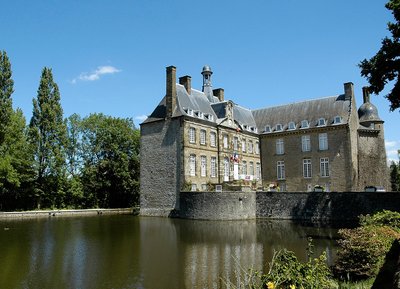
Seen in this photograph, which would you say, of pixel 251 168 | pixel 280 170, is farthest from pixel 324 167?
pixel 251 168

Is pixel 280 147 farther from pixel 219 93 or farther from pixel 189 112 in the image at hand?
pixel 189 112

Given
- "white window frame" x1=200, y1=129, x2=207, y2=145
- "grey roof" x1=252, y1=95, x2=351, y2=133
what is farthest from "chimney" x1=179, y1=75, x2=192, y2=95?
"grey roof" x1=252, y1=95, x2=351, y2=133

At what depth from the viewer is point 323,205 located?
2466cm

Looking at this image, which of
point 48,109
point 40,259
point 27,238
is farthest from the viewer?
point 48,109

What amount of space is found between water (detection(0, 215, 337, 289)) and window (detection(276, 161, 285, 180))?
1452 cm

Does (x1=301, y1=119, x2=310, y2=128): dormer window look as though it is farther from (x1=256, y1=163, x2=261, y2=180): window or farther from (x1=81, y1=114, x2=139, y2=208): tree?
(x1=81, y1=114, x2=139, y2=208): tree

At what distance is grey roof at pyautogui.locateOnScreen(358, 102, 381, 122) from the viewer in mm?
34750

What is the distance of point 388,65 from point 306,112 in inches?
823

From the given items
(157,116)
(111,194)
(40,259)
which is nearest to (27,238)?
(40,259)

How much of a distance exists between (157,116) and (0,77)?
12945mm

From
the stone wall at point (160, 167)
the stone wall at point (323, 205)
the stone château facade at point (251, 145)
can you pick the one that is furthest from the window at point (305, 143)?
the stone wall at point (160, 167)

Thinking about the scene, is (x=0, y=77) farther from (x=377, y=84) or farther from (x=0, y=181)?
(x=377, y=84)

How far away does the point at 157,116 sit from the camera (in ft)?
104

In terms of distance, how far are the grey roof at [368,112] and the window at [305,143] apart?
17.7ft
